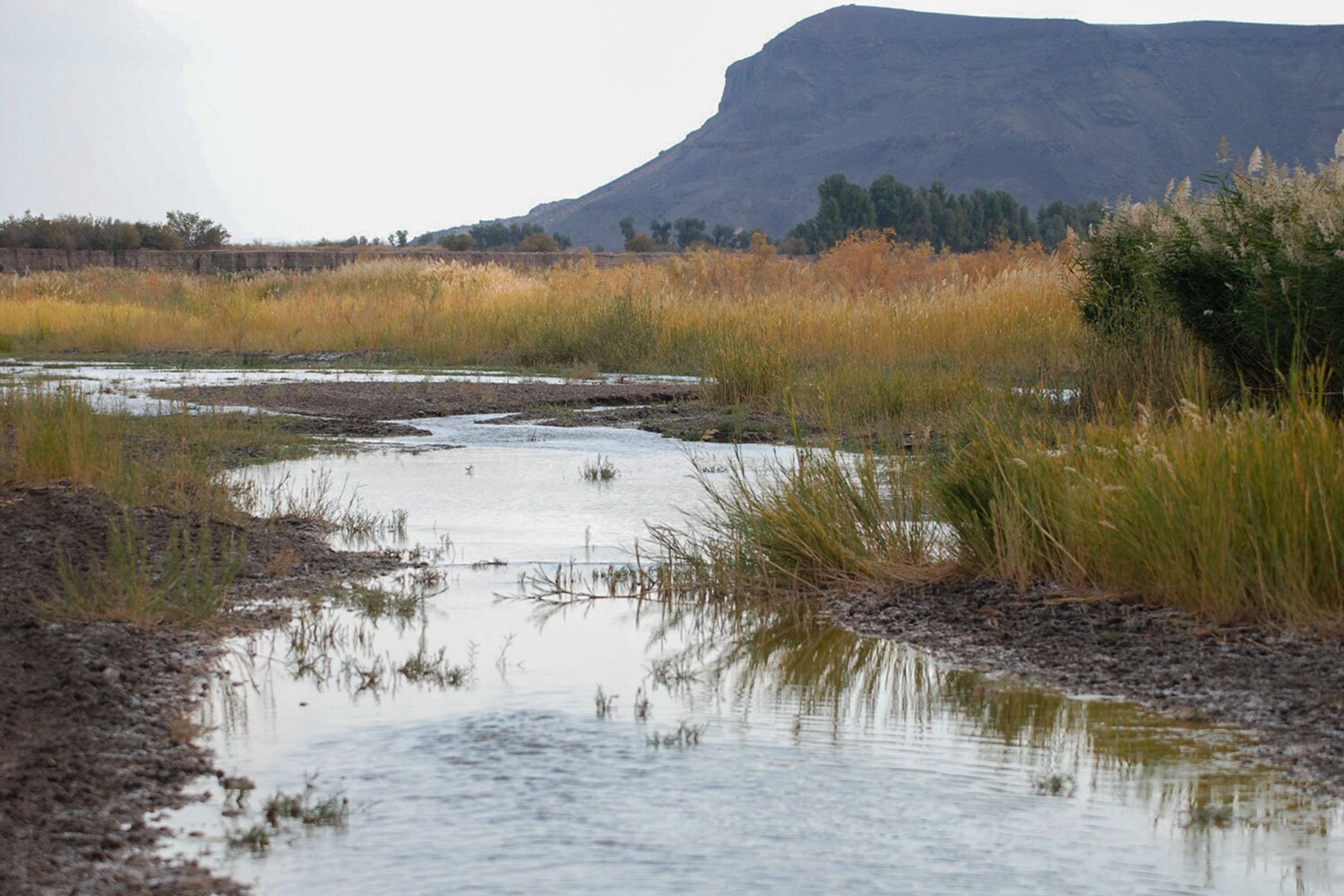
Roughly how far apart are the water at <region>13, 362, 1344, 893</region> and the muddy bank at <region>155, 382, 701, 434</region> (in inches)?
333

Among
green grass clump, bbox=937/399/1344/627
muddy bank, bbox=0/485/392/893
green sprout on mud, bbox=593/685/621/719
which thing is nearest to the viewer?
muddy bank, bbox=0/485/392/893

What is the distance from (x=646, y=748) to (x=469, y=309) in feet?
75.0

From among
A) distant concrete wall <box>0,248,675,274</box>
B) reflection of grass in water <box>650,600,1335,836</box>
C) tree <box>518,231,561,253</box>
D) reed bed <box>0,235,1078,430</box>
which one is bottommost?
reflection of grass in water <box>650,600,1335,836</box>

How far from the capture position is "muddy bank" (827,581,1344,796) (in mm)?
4461

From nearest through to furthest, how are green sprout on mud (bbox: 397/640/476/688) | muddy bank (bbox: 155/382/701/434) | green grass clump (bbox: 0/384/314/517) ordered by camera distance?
green sprout on mud (bbox: 397/640/476/688), green grass clump (bbox: 0/384/314/517), muddy bank (bbox: 155/382/701/434)

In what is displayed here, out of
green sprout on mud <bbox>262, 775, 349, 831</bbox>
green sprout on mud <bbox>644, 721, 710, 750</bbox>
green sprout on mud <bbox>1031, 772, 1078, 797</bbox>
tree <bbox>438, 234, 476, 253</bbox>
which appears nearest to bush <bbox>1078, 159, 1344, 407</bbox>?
green sprout on mud <bbox>1031, 772, 1078, 797</bbox>

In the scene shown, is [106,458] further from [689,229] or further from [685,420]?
[689,229]

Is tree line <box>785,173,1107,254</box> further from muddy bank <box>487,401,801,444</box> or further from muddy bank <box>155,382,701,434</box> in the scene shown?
muddy bank <box>487,401,801,444</box>

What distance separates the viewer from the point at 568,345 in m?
22.2

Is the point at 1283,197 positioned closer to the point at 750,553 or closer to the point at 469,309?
the point at 750,553

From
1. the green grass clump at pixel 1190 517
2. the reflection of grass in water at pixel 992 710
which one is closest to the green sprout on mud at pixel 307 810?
the reflection of grass in water at pixel 992 710

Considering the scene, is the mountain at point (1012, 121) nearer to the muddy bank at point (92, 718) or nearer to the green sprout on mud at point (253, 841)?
the muddy bank at point (92, 718)

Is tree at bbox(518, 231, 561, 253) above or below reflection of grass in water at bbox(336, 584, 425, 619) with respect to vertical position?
above

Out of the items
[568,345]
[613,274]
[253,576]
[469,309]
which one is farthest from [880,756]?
[613,274]
